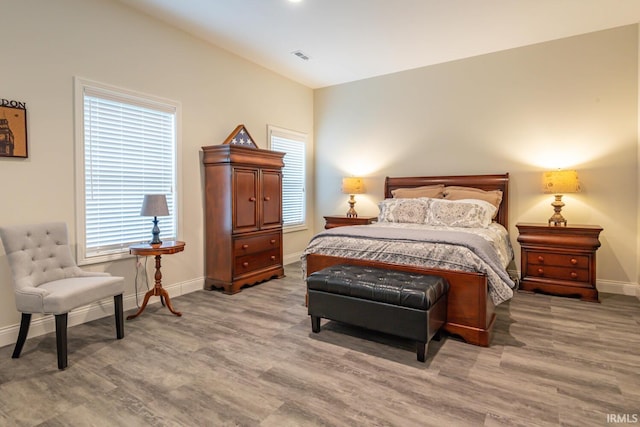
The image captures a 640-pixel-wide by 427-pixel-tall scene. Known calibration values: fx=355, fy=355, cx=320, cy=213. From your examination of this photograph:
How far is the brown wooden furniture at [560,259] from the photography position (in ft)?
12.5

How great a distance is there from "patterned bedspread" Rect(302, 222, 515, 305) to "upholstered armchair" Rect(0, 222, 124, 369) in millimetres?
1850

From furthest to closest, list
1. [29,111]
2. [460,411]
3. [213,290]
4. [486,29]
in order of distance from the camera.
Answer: [213,290], [486,29], [29,111], [460,411]

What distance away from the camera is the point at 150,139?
149 inches

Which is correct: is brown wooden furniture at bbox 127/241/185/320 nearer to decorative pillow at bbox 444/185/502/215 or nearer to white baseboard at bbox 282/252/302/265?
white baseboard at bbox 282/252/302/265

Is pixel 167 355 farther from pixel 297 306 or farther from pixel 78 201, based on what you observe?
pixel 78 201

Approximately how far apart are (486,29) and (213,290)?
4.38 m

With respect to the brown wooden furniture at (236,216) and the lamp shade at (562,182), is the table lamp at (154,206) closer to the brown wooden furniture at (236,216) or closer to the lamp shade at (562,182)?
the brown wooden furniture at (236,216)

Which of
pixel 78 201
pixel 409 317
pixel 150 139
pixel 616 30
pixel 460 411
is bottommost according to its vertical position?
pixel 460 411

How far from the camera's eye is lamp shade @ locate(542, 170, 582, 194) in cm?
396

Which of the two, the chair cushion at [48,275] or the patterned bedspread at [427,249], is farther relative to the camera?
the patterned bedspread at [427,249]

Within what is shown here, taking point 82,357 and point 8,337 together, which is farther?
point 8,337

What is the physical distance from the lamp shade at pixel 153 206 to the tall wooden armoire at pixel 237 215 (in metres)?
0.93

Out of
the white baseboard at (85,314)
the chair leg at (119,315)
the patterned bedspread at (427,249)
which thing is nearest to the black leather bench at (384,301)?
the patterned bedspread at (427,249)

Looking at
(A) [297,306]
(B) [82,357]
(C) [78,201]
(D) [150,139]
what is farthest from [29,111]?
(A) [297,306]
